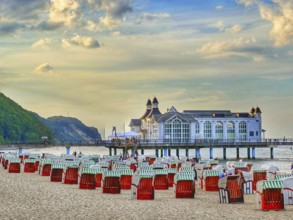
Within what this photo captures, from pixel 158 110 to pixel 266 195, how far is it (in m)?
160

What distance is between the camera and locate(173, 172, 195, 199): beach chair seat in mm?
22359

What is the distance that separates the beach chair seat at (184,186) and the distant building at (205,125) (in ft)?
374

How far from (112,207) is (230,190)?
14.9 ft

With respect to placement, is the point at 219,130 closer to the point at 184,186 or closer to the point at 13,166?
the point at 13,166

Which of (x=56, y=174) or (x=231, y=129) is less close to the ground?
(x=231, y=129)

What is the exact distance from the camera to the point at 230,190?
2041 centimetres

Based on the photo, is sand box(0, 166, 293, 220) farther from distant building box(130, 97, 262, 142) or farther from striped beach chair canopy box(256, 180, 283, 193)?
distant building box(130, 97, 262, 142)

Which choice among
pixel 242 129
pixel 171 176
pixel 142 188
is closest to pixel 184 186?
pixel 142 188

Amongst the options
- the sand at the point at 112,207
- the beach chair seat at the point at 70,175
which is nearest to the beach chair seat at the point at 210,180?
the sand at the point at 112,207

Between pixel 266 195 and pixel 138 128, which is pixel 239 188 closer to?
pixel 266 195

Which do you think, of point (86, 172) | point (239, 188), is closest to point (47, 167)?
point (86, 172)

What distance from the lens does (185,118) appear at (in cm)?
13838

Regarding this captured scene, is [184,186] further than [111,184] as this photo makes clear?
No

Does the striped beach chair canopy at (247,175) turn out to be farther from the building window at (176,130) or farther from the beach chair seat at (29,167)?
the building window at (176,130)
